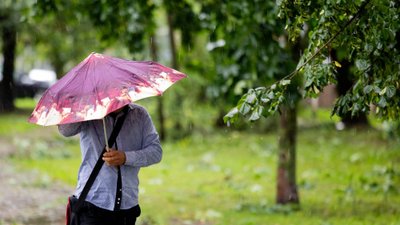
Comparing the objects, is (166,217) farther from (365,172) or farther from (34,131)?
(34,131)

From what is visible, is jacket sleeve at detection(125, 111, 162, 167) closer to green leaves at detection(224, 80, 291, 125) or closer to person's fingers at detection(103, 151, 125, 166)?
person's fingers at detection(103, 151, 125, 166)

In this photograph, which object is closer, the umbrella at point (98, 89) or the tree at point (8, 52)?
the umbrella at point (98, 89)

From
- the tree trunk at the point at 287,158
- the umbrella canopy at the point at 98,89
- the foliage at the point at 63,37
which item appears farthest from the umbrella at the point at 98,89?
the foliage at the point at 63,37

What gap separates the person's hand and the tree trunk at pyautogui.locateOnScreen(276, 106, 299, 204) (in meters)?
5.48

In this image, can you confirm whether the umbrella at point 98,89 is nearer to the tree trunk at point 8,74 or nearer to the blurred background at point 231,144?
the blurred background at point 231,144

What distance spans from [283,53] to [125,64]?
13.3 ft

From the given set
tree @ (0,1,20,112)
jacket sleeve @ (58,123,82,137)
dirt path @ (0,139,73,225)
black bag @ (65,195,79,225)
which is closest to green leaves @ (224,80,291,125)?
jacket sleeve @ (58,123,82,137)

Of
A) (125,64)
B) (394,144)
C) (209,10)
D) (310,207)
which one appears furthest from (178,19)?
(394,144)

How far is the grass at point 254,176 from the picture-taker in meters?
9.45

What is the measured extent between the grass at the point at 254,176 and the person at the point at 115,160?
14.3ft

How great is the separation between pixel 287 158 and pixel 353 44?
5.11 m

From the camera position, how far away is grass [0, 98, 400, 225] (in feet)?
31.0

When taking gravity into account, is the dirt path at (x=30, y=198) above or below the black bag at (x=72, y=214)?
below

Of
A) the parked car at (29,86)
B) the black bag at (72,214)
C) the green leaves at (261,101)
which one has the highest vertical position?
the parked car at (29,86)
